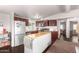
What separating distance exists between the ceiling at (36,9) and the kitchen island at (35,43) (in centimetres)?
34

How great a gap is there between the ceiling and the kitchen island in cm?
34

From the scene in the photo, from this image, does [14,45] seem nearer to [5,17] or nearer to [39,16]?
[5,17]

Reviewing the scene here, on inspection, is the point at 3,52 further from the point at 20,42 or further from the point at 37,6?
the point at 37,6

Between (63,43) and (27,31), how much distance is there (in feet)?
2.11

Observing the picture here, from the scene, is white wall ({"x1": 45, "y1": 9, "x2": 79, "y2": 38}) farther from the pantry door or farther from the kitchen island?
the pantry door

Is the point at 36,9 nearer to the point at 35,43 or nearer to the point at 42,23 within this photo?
the point at 42,23

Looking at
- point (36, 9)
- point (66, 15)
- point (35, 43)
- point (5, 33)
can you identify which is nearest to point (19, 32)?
point (5, 33)

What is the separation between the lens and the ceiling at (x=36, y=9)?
1.72 m

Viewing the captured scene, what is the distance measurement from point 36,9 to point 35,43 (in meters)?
0.56

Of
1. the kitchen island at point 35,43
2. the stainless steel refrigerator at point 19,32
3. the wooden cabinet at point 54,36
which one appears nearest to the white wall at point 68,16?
the wooden cabinet at point 54,36
